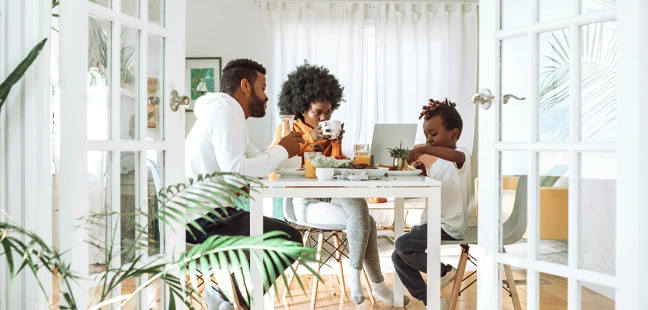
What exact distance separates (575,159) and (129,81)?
4.13ft

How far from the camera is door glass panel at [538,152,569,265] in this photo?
5.98ft

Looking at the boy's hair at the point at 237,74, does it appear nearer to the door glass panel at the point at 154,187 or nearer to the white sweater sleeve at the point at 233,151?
the white sweater sleeve at the point at 233,151

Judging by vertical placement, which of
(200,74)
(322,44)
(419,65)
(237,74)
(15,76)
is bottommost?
(15,76)

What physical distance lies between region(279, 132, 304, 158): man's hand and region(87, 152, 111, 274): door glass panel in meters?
1.20

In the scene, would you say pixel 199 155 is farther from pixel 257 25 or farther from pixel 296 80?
pixel 257 25

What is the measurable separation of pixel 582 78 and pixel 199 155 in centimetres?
160

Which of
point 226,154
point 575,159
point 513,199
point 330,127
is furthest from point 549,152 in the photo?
point 226,154

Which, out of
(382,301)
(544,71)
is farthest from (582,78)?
(382,301)

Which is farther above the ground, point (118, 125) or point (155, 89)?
point (155, 89)

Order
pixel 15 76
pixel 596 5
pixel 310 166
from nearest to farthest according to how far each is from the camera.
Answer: pixel 15 76
pixel 596 5
pixel 310 166

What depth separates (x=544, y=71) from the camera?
6.14 ft

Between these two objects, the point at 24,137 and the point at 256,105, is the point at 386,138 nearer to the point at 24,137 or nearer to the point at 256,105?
the point at 256,105

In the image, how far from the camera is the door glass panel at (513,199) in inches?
75.3

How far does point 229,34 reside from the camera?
5777 mm
